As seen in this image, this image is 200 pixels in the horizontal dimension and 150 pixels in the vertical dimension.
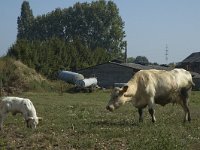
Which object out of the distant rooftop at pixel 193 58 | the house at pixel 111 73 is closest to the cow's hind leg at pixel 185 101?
the house at pixel 111 73

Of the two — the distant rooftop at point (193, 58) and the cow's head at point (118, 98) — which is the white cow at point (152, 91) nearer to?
the cow's head at point (118, 98)

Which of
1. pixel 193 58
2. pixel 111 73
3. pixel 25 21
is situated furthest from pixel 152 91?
Answer: pixel 25 21

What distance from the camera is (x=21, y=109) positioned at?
18.5m

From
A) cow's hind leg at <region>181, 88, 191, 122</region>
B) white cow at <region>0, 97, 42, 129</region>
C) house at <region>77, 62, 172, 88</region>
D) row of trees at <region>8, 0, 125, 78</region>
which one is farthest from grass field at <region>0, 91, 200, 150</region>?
row of trees at <region>8, 0, 125, 78</region>

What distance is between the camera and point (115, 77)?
70562 mm

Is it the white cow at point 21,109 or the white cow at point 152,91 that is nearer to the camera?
the white cow at point 21,109

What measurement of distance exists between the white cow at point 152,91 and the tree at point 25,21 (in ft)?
390

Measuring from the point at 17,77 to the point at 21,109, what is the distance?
124 ft

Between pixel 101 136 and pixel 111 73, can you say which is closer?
pixel 101 136

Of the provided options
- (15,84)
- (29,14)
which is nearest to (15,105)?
(15,84)

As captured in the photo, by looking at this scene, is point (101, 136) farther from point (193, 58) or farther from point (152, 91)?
point (193, 58)

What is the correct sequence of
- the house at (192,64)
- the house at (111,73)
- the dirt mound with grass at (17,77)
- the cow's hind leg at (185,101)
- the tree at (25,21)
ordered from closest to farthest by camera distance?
the cow's hind leg at (185,101)
the dirt mound with grass at (17,77)
the house at (111,73)
the house at (192,64)
the tree at (25,21)

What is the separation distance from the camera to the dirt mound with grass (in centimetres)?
5356

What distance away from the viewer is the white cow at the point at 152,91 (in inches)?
769
